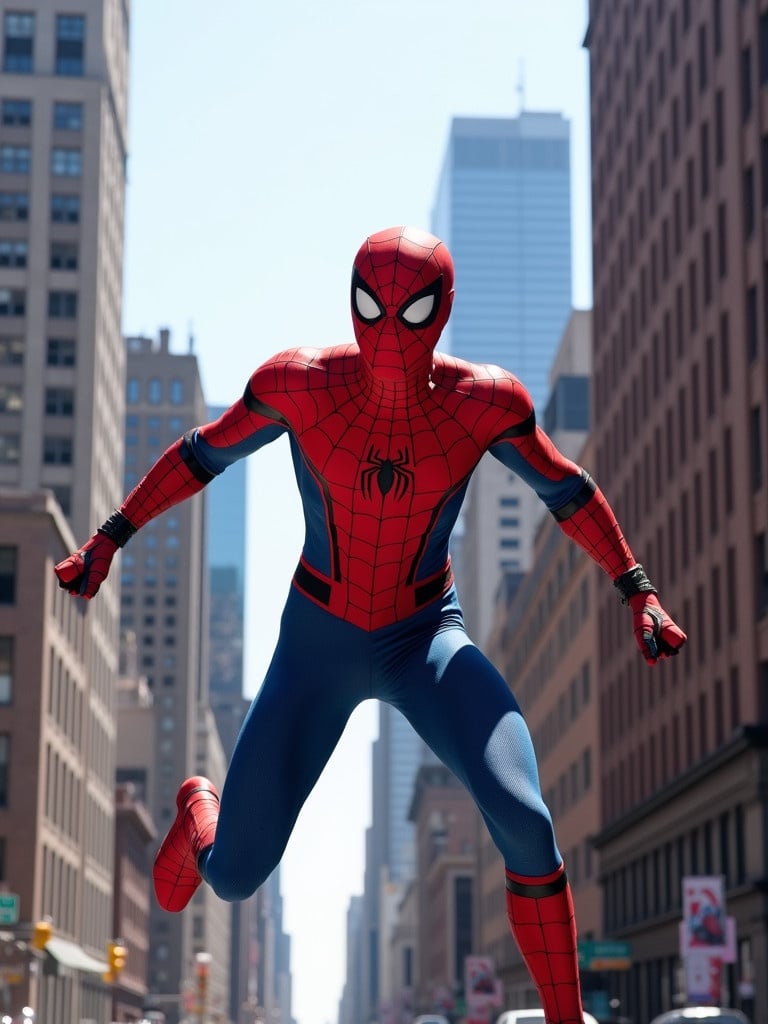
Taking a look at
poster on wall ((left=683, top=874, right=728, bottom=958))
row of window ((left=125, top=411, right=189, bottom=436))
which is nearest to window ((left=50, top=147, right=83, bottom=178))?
poster on wall ((left=683, top=874, right=728, bottom=958))

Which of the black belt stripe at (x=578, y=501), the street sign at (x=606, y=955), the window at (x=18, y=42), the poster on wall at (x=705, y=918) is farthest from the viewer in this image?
the window at (x=18, y=42)

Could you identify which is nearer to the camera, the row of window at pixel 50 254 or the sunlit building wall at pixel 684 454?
the sunlit building wall at pixel 684 454

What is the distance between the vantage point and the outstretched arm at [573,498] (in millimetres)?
7344

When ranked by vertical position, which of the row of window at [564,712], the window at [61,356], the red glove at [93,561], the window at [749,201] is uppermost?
the window at [61,356]

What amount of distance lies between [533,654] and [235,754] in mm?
94280

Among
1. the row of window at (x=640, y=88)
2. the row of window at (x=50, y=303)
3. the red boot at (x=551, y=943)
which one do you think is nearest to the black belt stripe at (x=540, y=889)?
the red boot at (x=551, y=943)

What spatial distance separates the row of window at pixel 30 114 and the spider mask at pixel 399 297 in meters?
89.3

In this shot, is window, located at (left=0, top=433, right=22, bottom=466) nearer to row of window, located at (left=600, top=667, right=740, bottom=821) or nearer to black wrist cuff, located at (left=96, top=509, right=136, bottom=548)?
row of window, located at (left=600, top=667, right=740, bottom=821)

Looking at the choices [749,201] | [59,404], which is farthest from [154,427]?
[749,201]

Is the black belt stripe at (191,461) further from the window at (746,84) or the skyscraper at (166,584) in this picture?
the skyscraper at (166,584)

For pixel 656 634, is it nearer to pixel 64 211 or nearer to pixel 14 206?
pixel 64 211

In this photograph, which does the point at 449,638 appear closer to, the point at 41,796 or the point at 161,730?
the point at 41,796

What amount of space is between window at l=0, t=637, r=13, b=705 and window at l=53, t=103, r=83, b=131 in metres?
36.3

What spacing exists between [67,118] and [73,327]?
1165 cm
